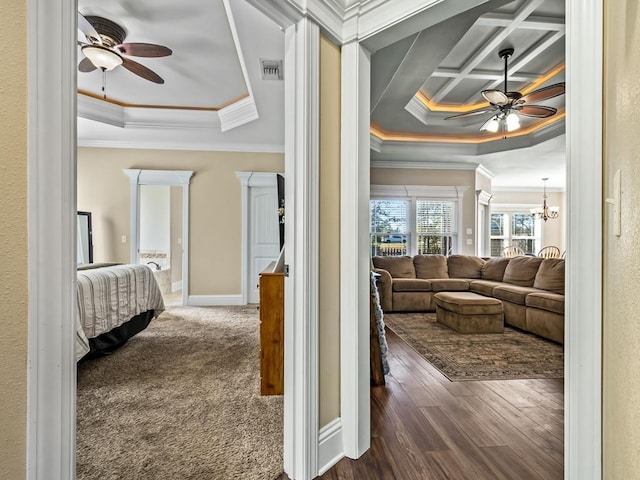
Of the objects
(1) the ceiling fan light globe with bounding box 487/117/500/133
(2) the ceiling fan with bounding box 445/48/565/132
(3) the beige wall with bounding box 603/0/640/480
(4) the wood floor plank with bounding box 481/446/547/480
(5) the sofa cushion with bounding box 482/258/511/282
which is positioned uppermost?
(2) the ceiling fan with bounding box 445/48/565/132

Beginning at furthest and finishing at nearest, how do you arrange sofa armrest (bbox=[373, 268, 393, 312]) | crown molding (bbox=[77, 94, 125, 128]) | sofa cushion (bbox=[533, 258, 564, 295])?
sofa armrest (bbox=[373, 268, 393, 312]) < crown molding (bbox=[77, 94, 125, 128]) < sofa cushion (bbox=[533, 258, 564, 295])

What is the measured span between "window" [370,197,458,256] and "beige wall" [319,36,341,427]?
4.88 metres

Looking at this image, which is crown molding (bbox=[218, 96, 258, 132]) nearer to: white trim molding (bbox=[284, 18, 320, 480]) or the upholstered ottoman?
white trim molding (bbox=[284, 18, 320, 480])

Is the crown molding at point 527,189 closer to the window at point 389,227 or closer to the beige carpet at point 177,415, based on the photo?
the window at point 389,227

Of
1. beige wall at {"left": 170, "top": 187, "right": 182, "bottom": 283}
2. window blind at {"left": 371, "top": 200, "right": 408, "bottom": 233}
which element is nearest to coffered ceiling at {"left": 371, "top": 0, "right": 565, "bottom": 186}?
window blind at {"left": 371, "top": 200, "right": 408, "bottom": 233}

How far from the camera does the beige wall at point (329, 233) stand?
62.6 inches

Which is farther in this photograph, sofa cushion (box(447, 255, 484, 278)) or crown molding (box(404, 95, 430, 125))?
sofa cushion (box(447, 255, 484, 278))

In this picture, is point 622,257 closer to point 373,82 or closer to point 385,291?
point 373,82

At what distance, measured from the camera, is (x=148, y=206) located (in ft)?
25.1

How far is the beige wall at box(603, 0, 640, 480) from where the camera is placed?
2.51 ft

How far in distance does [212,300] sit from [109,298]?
2578 mm

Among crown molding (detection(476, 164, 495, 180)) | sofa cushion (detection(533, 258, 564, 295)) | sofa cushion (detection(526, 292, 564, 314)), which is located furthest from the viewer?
crown molding (detection(476, 164, 495, 180))

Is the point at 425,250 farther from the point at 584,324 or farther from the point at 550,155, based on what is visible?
the point at 584,324

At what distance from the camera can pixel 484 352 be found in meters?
3.18
